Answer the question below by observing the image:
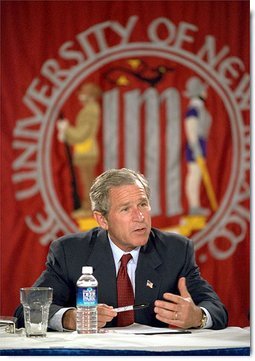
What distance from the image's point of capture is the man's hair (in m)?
2.37

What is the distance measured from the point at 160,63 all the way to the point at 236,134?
61cm

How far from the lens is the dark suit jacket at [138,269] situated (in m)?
2.31

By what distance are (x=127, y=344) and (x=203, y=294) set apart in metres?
→ 0.62

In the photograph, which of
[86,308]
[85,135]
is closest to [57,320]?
[86,308]

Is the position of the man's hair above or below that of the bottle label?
above

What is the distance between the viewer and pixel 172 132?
4324 mm

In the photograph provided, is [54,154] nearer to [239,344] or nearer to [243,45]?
[243,45]

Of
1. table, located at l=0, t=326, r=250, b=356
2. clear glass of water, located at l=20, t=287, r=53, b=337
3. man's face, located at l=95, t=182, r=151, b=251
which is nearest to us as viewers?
table, located at l=0, t=326, r=250, b=356

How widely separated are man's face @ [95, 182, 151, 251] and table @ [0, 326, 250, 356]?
416 millimetres

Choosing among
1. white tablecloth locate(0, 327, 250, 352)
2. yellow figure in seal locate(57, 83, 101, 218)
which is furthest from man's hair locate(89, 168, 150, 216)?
yellow figure in seal locate(57, 83, 101, 218)

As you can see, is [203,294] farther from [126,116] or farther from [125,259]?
[126,116]

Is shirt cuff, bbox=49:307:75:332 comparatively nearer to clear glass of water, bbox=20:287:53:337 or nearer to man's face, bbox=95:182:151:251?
clear glass of water, bbox=20:287:53:337

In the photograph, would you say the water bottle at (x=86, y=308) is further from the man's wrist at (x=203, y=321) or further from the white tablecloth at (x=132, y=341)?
the man's wrist at (x=203, y=321)

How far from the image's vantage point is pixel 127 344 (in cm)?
174
